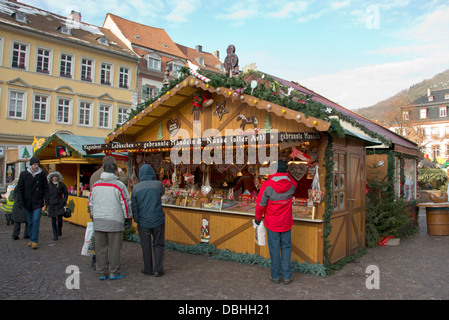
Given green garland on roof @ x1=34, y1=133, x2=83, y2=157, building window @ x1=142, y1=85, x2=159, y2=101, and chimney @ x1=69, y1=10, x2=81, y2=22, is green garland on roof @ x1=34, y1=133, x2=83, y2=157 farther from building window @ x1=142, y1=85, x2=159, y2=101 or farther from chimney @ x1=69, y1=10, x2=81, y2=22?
chimney @ x1=69, y1=10, x2=81, y2=22

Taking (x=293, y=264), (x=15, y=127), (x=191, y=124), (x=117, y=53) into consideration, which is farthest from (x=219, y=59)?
(x=293, y=264)

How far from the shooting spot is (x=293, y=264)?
6023 mm

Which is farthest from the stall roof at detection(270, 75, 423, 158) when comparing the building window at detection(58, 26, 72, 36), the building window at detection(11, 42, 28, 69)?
the building window at detection(58, 26, 72, 36)

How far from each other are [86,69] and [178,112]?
21134mm

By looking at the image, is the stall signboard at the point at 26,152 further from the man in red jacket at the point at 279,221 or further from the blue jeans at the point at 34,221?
the man in red jacket at the point at 279,221

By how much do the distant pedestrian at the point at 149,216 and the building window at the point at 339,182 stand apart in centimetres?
321

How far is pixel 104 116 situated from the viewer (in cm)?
2728

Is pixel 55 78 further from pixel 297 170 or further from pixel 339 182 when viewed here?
pixel 339 182

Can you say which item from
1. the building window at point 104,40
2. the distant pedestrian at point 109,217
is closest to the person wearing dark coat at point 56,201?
the distant pedestrian at point 109,217

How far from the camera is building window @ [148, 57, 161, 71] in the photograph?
29.9m

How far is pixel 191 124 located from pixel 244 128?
1.47 meters

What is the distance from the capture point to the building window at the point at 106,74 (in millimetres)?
26984

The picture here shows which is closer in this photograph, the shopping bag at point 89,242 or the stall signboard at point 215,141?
the stall signboard at point 215,141

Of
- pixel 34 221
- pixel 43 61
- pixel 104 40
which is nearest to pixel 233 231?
pixel 34 221
